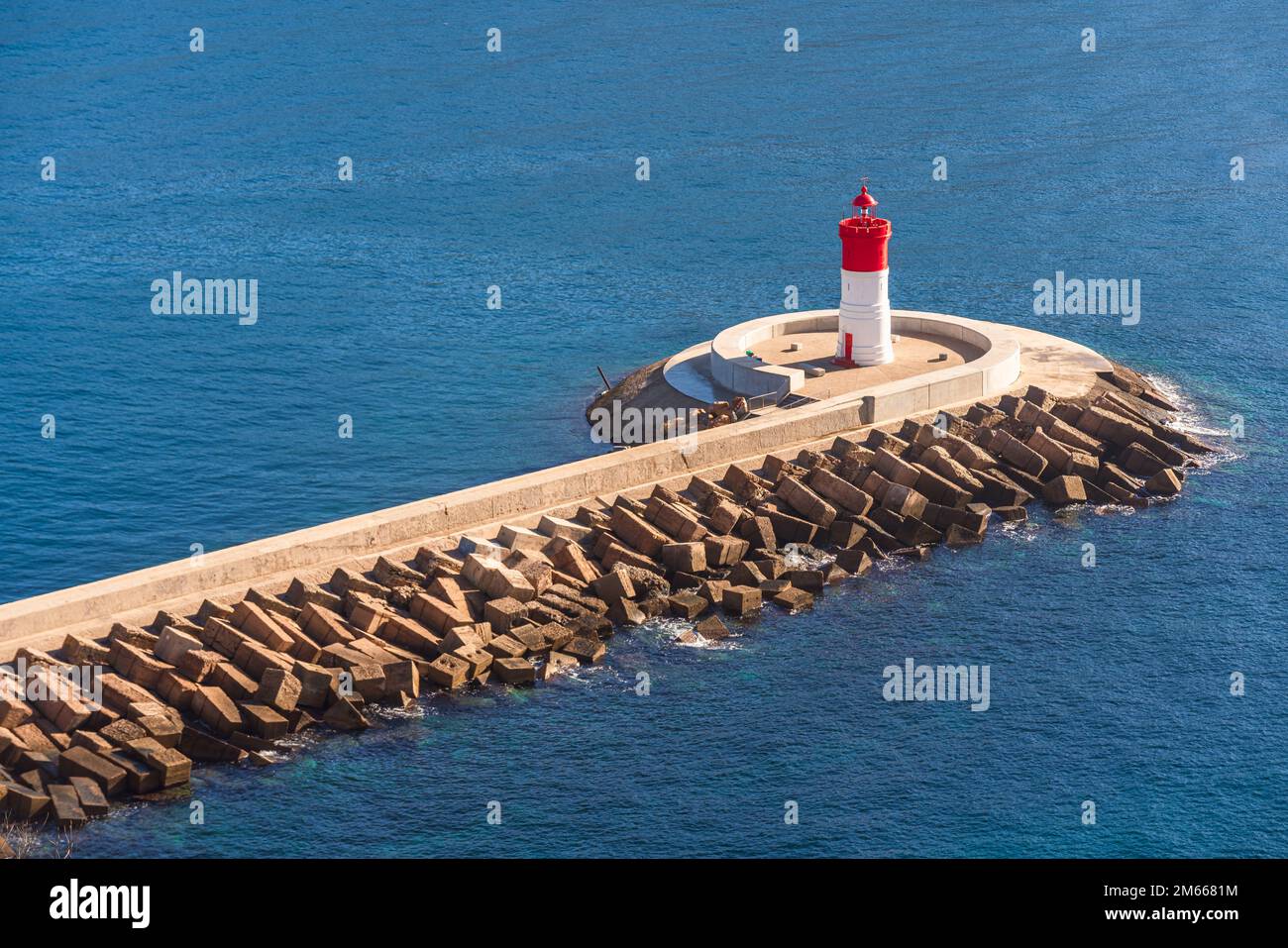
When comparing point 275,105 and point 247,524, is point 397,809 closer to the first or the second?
point 247,524

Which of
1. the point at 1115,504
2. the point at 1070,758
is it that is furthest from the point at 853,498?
the point at 1070,758

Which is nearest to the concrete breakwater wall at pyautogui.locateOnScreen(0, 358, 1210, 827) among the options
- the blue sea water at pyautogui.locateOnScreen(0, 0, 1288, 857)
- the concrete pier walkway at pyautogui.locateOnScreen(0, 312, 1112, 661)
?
the concrete pier walkway at pyautogui.locateOnScreen(0, 312, 1112, 661)

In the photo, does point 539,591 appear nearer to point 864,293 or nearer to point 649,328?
point 864,293

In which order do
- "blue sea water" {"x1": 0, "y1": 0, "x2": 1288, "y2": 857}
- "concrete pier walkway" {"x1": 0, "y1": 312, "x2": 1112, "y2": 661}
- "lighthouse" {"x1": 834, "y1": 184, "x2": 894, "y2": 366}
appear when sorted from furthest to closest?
1. "lighthouse" {"x1": 834, "y1": 184, "x2": 894, "y2": 366}
2. "concrete pier walkway" {"x1": 0, "y1": 312, "x2": 1112, "y2": 661}
3. "blue sea water" {"x1": 0, "y1": 0, "x2": 1288, "y2": 857}

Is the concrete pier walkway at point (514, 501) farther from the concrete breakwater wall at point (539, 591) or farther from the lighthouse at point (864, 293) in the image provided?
the lighthouse at point (864, 293)

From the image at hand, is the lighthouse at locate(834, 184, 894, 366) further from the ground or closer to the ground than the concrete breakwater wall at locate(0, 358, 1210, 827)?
further from the ground

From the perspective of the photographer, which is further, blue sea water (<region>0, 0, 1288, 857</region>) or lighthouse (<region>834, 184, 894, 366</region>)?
lighthouse (<region>834, 184, 894, 366</region>)

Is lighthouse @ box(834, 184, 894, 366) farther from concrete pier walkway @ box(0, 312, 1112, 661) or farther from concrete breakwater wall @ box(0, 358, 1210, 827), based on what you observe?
concrete breakwater wall @ box(0, 358, 1210, 827)

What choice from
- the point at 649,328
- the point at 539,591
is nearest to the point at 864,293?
the point at 649,328
